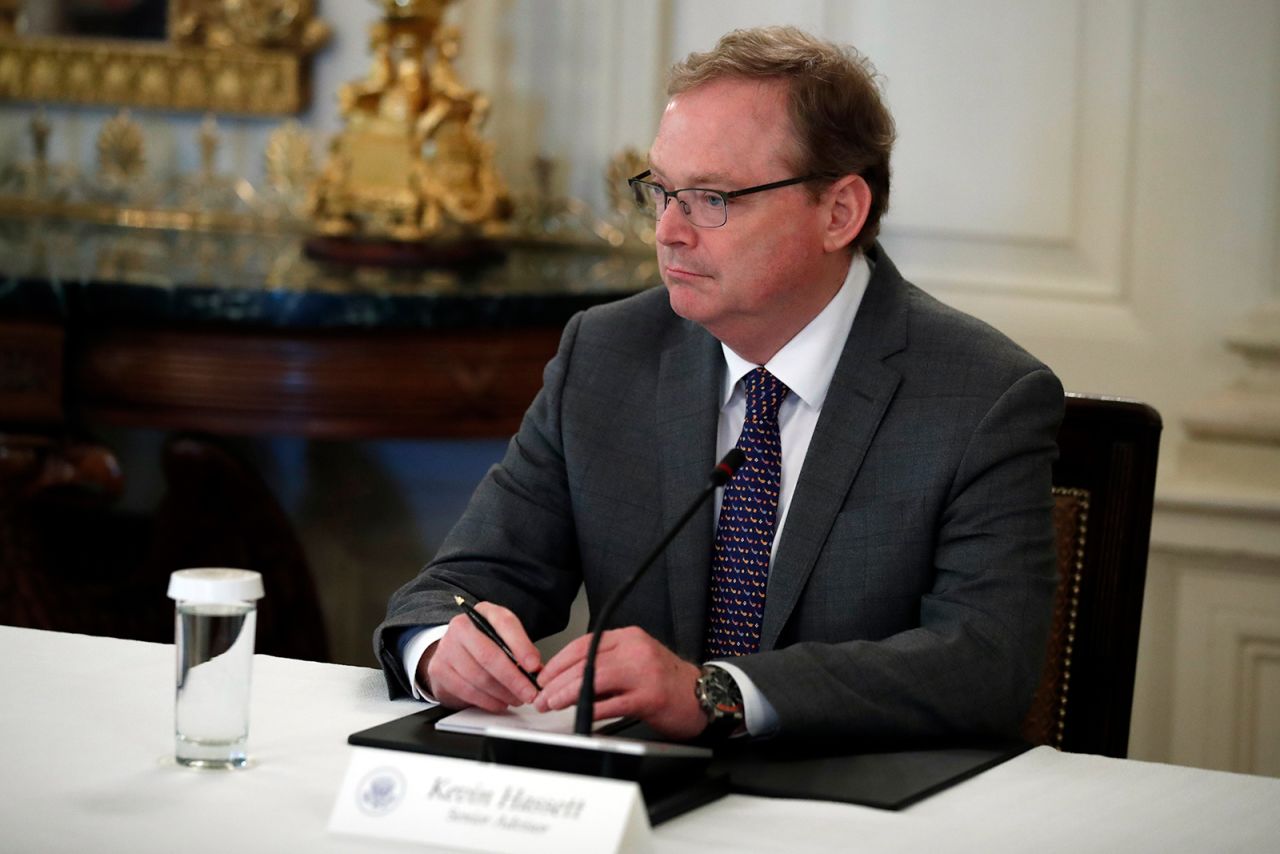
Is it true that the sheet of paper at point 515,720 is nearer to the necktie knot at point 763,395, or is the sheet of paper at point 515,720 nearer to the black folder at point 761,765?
the black folder at point 761,765

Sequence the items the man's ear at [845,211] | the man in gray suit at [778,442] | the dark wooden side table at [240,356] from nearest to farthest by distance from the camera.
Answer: the man in gray suit at [778,442] < the man's ear at [845,211] < the dark wooden side table at [240,356]

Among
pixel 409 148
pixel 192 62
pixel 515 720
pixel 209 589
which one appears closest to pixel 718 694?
pixel 515 720

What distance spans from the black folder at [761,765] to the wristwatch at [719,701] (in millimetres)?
18

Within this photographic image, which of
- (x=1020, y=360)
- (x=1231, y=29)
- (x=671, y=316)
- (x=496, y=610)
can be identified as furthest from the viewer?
(x=1231, y=29)

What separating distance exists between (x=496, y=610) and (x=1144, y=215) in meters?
1.88

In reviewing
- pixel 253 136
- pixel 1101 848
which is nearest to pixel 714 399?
pixel 1101 848

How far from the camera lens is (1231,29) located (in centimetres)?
299

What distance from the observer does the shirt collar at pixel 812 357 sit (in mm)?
1893

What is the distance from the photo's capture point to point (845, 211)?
1.96 metres

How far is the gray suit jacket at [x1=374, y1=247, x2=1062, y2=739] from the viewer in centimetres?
159

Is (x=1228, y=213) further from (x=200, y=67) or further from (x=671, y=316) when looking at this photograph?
(x=200, y=67)

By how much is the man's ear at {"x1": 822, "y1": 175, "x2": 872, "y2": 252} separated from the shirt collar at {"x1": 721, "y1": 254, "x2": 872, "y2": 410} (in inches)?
2.3

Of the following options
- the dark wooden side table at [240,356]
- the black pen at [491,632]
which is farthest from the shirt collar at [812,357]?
the dark wooden side table at [240,356]

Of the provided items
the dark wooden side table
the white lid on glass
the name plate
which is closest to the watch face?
the name plate
